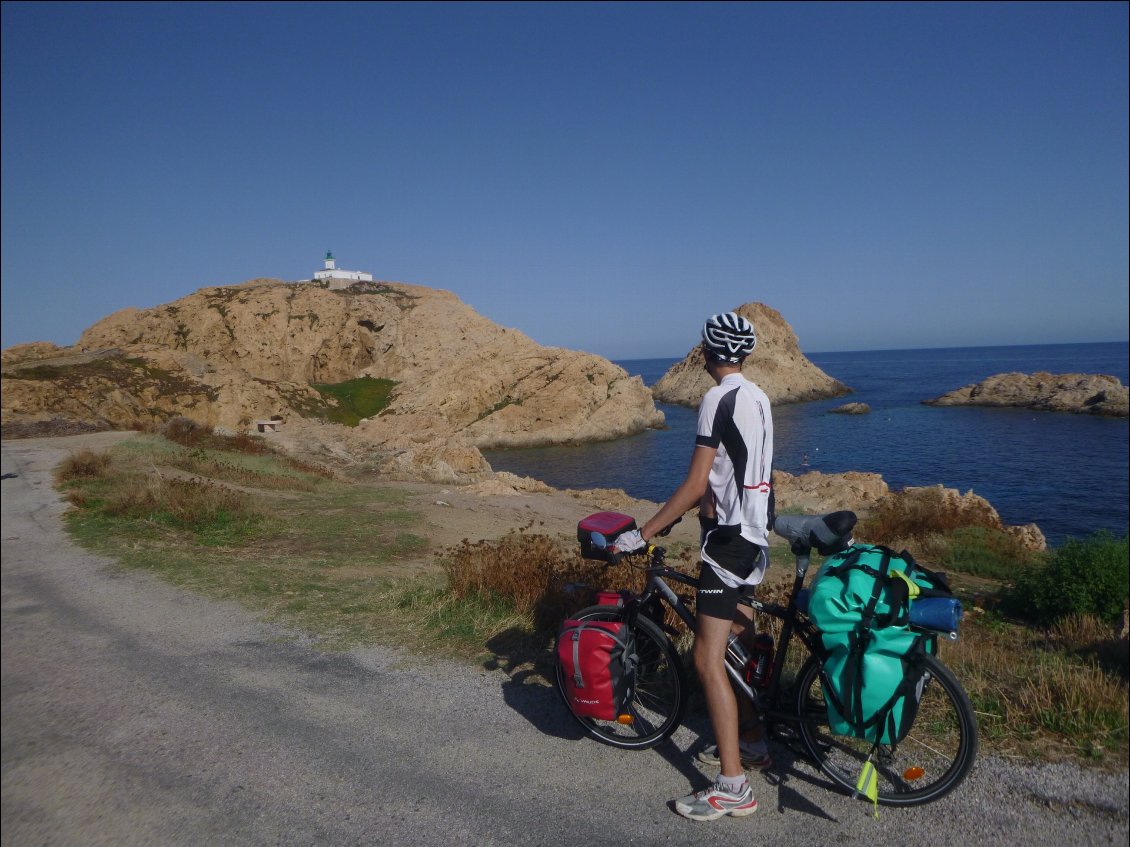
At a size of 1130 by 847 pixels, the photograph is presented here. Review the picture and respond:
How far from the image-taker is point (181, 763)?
12.1ft

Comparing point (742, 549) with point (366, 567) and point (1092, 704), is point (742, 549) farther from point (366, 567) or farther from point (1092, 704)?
point (366, 567)

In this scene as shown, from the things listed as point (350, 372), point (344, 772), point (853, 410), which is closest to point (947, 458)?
point (853, 410)

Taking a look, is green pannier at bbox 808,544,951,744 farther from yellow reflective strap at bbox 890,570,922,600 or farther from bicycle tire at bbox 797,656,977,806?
bicycle tire at bbox 797,656,977,806

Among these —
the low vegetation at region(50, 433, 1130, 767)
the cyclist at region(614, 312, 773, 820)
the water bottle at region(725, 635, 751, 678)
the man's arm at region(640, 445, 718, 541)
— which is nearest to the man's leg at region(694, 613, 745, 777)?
the cyclist at region(614, 312, 773, 820)

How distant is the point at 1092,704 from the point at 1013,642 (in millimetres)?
3741

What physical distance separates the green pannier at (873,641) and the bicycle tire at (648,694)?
87 centimetres

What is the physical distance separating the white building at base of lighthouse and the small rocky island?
238ft

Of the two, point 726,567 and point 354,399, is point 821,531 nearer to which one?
point 726,567

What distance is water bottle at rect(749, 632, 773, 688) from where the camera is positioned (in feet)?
12.3

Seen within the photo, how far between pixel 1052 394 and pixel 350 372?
71.1m

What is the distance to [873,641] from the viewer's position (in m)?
3.17

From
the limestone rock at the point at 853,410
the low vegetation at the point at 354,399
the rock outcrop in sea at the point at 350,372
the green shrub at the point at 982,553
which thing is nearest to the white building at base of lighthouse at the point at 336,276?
the rock outcrop in sea at the point at 350,372

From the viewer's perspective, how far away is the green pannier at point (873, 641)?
3152mm

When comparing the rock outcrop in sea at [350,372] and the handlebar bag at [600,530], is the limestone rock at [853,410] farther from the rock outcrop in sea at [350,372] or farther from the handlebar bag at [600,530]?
the handlebar bag at [600,530]
